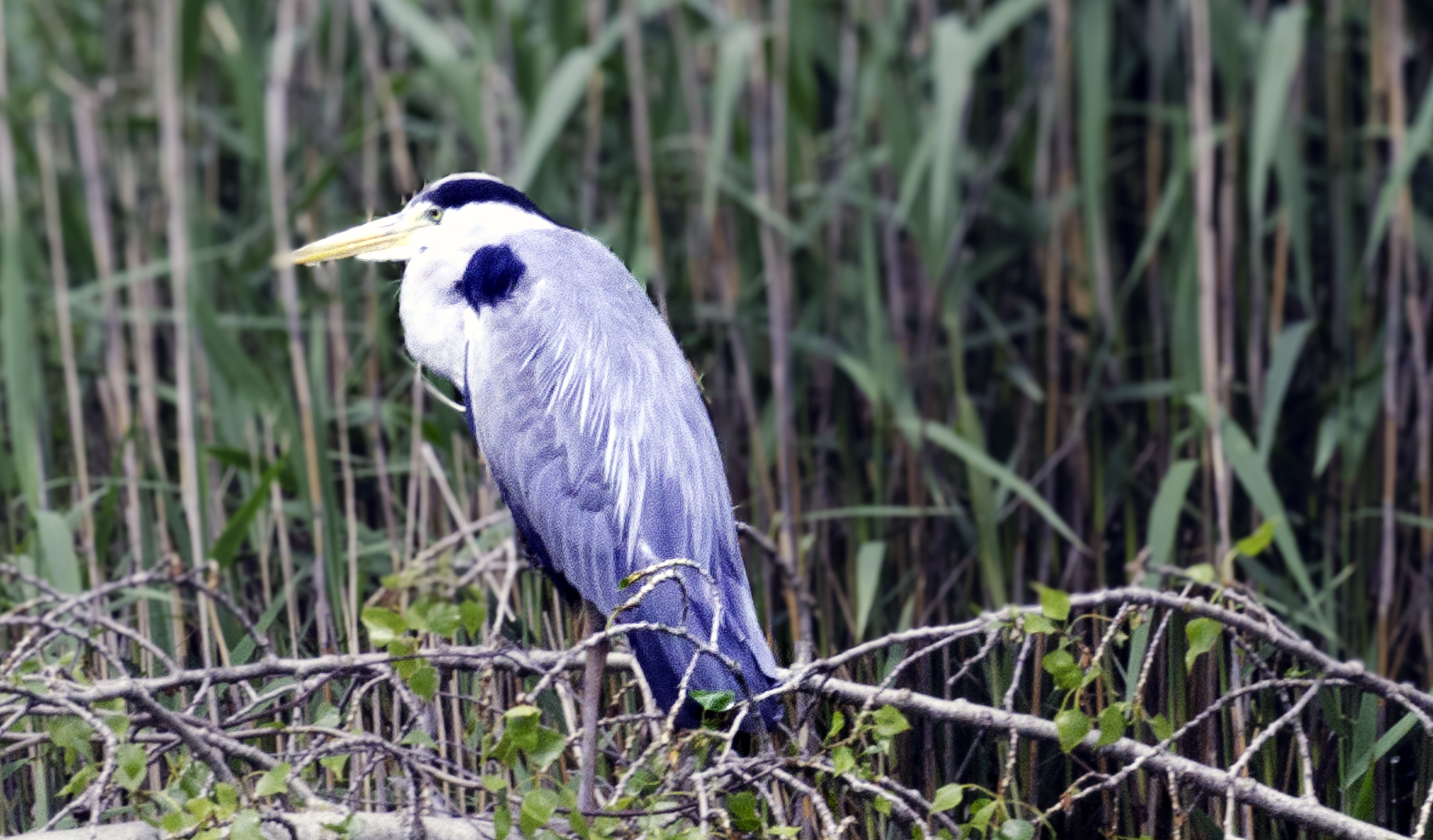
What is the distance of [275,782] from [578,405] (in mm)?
583

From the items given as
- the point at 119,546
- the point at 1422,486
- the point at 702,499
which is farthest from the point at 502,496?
the point at 1422,486

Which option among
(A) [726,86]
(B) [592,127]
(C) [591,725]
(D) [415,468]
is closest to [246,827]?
(C) [591,725]

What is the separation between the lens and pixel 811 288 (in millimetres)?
3061

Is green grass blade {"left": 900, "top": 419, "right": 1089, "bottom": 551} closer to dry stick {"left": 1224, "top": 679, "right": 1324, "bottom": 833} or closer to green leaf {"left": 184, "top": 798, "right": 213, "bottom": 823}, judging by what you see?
dry stick {"left": 1224, "top": 679, "right": 1324, "bottom": 833}

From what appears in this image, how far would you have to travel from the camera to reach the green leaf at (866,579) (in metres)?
2.21

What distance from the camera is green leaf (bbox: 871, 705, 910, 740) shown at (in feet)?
4.14

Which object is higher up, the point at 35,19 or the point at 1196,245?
the point at 35,19

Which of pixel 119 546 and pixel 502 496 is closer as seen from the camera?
pixel 502 496

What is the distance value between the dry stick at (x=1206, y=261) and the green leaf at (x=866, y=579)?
0.47m

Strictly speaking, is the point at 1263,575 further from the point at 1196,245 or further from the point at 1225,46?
the point at 1225,46

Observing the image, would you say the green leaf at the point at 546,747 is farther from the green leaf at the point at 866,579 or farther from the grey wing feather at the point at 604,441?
the green leaf at the point at 866,579

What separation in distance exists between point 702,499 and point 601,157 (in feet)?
6.01

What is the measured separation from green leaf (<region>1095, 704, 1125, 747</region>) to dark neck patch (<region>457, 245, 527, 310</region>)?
77 centimetres

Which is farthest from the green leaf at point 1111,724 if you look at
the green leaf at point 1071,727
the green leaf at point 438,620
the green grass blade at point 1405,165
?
the green grass blade at point 1405,165
